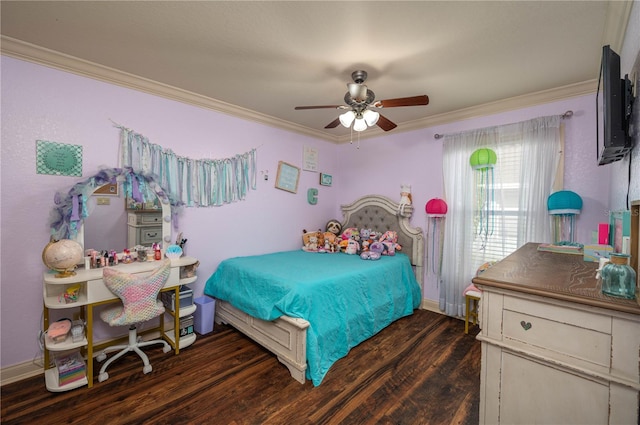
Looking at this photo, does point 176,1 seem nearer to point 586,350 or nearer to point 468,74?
point 468,74

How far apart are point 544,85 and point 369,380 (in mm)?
3104

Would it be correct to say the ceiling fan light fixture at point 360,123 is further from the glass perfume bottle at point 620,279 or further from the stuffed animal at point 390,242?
the glass perfume bottle at point 620,279

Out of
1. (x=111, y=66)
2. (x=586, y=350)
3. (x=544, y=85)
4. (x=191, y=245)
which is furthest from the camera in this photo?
(x=191, y=245)

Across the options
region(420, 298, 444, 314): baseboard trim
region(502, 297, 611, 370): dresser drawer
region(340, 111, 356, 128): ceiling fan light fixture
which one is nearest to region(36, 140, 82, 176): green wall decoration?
region(340, 111, 356, 128): ceiling fan light fixture

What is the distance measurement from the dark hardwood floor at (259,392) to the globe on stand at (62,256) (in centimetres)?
88

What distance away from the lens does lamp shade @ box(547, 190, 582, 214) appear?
239 cm

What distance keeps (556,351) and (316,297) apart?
1526mm

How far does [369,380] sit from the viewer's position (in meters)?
2.08

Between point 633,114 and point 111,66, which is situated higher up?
point 111,66

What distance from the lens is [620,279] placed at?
36.0 inches

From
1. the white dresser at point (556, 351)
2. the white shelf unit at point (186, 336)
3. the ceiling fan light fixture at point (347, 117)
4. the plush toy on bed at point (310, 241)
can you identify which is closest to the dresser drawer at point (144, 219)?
the white shelf unit at point (186, 336)

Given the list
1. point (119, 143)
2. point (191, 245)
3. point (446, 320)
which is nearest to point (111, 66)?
point (119, 143)

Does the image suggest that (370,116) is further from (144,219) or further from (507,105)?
(144,219)

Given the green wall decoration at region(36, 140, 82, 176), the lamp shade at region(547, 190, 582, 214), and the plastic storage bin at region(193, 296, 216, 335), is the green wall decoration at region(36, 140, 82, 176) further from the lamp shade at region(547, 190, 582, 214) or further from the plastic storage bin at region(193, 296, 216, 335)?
the lamp shade at region(547, 190, 582, 214)
